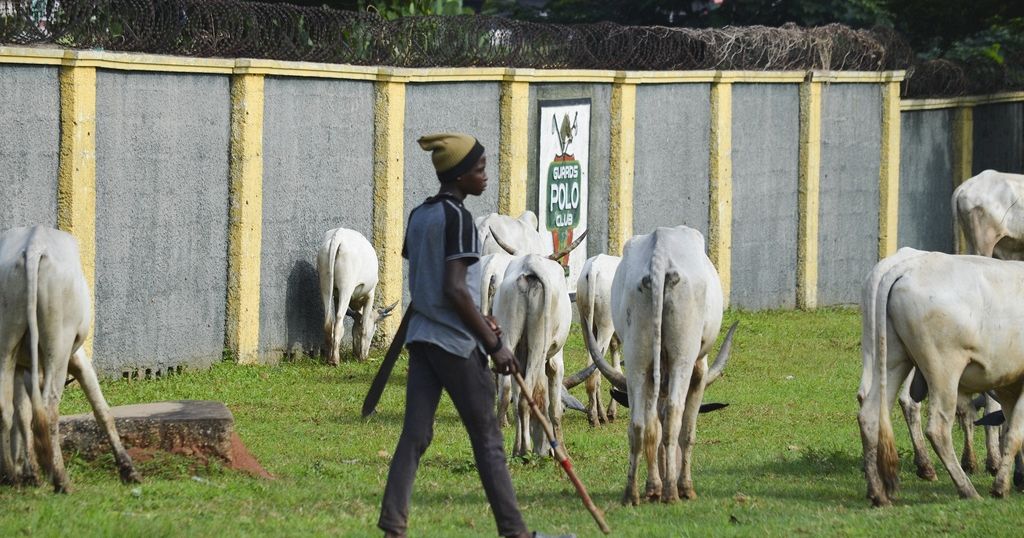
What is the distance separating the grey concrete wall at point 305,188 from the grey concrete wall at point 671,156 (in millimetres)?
4634

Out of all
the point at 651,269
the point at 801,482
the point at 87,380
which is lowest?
the point at 801,482

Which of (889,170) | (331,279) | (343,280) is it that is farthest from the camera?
(889,170)

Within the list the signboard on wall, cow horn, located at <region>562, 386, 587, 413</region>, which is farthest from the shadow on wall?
cow horn, located at <region>562, 386, 587, 413</region>

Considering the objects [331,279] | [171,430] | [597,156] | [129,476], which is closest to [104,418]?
[129,476]

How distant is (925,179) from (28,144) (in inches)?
613

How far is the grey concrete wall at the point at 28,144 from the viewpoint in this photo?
13586 millimetres

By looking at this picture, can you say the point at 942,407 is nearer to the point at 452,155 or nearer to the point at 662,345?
the point at 662,345

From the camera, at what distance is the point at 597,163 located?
67.1ft

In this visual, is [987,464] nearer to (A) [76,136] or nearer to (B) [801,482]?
(B) [801,482]

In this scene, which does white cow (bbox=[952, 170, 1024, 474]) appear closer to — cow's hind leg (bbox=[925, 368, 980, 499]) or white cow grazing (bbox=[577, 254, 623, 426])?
white cow grazing (bbox=[577, 254, 623, 426])

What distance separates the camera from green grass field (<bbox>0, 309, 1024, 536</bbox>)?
8281 millimetres

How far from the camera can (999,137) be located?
86.7ft

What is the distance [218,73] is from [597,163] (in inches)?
242

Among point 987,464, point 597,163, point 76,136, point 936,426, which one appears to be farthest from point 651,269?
point 597,163
